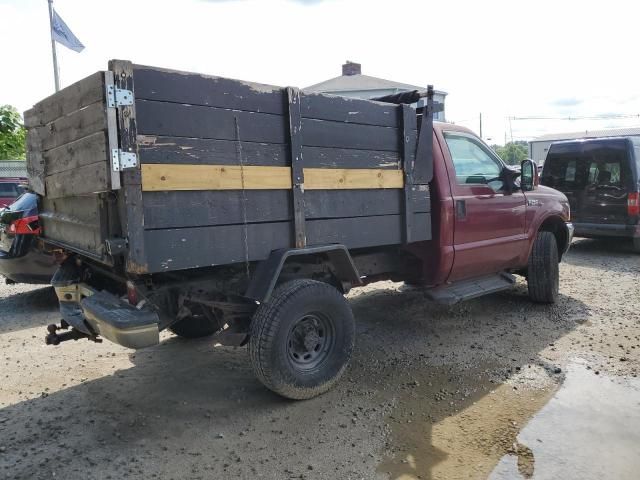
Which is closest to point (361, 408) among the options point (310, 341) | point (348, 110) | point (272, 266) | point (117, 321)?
point (310, 341)

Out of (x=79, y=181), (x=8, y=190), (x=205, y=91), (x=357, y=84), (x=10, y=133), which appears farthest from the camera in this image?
(x=357, y=84)

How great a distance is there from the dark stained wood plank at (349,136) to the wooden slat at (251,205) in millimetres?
354

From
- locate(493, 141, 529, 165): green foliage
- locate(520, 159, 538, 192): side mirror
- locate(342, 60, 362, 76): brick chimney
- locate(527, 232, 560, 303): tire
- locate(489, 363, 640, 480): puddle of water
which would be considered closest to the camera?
locate(489, 363, 640, 480): puddle of water

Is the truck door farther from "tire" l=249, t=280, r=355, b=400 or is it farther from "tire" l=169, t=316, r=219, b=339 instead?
"tire" l=169, t=316, r=219, b=339

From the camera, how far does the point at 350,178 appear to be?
398cm

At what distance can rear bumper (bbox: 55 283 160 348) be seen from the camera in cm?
309

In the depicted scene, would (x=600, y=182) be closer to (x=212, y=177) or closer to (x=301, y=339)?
(x=301, y=339)

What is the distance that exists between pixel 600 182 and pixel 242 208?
8453 mm

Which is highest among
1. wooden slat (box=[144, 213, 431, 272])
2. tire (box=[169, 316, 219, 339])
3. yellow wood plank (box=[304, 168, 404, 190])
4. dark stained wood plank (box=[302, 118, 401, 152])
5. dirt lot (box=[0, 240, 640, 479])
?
dark stained wood plank (box=[302, 118, 401, 152])

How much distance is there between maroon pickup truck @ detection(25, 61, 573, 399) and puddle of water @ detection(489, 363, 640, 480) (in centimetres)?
137

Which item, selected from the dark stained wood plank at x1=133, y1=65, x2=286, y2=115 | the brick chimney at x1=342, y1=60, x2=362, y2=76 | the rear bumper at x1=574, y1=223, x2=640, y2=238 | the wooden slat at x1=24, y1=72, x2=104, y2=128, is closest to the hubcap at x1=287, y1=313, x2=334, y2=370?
the dark stained wood plank at x1=133, y1=65, x2=286, y2=115

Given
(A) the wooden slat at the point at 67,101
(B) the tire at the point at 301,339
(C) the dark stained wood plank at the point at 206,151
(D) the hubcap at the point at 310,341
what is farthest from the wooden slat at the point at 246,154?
(D) the hubcap at the point at 310,341

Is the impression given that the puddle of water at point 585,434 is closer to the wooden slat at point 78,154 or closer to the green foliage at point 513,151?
the wooden slat at point 78,154

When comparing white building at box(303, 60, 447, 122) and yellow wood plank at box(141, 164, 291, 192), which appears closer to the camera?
yellow wood plank at box(141, 164, 291, 192)
